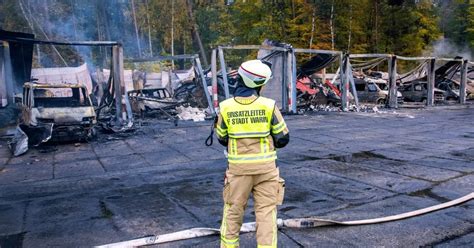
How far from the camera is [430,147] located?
32.1ft

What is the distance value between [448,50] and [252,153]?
4000 centimetres

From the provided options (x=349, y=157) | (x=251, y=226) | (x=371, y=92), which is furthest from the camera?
(x=371, y=92)

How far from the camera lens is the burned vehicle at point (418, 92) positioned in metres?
24.2

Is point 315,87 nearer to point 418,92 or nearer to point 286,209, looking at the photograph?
point 418,92

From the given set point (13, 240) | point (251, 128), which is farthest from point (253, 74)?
point (13, 240)

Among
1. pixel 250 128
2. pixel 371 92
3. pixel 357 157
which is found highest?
pixel 250 128

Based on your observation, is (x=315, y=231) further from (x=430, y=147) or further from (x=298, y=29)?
(x=298, y=29)

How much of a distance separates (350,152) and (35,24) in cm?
3266

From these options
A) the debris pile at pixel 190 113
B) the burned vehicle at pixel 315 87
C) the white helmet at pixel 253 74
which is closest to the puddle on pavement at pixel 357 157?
the white helmet at pixel 253 74

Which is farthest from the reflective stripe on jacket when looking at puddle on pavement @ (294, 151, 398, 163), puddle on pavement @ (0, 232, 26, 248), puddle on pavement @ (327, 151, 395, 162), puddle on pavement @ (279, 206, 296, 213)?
puddle on pavement @ (327, 151, 395, 162)

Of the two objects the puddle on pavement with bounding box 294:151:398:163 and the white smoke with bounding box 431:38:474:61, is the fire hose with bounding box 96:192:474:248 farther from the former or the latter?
the white smoke with bounding box 431:38:474:61

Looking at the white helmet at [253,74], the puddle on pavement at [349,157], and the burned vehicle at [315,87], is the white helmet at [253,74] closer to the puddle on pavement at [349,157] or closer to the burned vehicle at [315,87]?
the puddle on pavement at [349,157]

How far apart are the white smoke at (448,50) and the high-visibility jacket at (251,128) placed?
3695 cm

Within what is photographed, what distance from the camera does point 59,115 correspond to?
1050 centimetres
